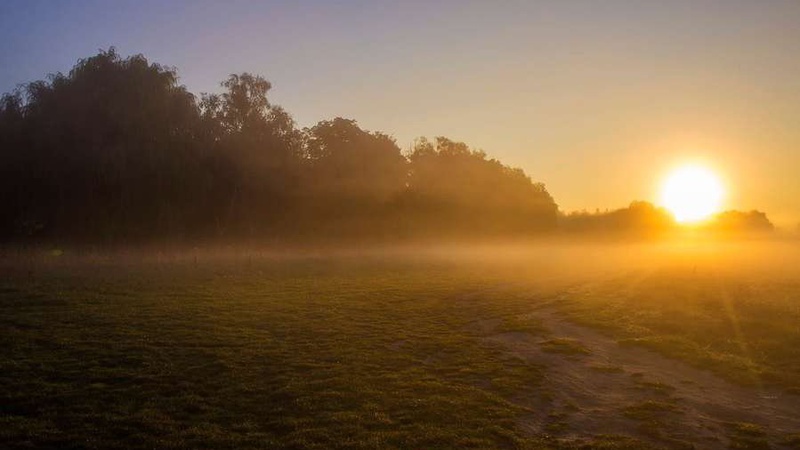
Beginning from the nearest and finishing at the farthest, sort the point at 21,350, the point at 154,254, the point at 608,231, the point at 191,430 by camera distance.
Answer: the point at 191,430 → the point at 21,350 → the point at 154,254 → the point at 608,231

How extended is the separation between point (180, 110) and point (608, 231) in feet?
329

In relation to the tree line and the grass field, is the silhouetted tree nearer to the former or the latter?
the tree line

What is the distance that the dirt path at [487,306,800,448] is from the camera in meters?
10.4

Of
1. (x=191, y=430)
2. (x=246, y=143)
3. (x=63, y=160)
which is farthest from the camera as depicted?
(x=246, y=143)

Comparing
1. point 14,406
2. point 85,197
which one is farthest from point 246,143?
point 14,406

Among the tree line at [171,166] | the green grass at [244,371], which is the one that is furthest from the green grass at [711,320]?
the tree line at [171,166]

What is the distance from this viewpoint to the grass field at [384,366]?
9.92m

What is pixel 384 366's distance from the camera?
1446cm

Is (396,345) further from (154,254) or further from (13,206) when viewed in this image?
(13,206)

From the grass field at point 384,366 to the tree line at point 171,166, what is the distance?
20378mm

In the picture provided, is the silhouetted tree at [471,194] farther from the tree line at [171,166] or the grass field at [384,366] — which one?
the grass field at [384,366]

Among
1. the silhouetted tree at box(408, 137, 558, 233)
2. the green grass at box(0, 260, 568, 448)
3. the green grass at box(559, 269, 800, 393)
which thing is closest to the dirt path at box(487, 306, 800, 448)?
the green grass at box(0, 260, 568, 448)

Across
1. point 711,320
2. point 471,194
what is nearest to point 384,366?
point 711,320

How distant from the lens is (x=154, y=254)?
136ft
